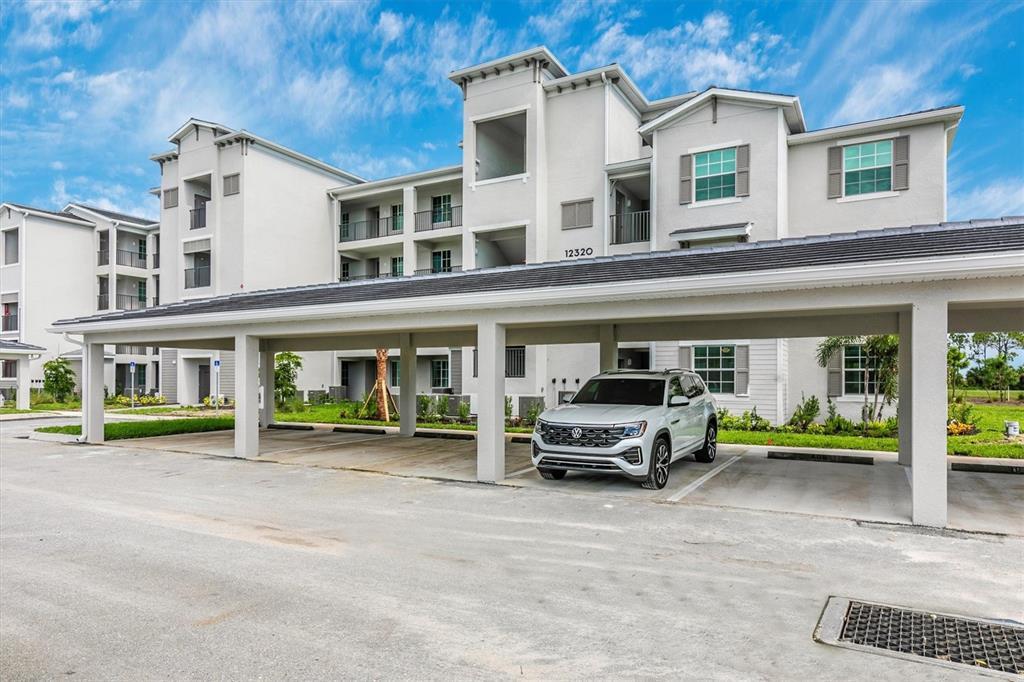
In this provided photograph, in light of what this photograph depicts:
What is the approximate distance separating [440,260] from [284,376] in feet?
31.9

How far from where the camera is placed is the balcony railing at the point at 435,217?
3111cm

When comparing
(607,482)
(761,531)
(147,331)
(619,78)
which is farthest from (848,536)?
(619,78)

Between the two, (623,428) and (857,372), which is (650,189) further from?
(623,428)

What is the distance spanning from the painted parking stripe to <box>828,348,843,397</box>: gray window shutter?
866cm

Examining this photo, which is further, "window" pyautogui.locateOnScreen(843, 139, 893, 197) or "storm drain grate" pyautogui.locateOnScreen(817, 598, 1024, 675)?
"window" pyautogui.locateOnScreen(843, 139, 893, 197)

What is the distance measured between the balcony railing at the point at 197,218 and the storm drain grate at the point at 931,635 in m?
35.1

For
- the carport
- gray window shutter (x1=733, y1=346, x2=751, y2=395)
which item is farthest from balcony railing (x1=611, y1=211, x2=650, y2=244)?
the carport

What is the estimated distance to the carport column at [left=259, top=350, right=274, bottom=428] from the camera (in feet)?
69.9

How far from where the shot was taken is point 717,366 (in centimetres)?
2152

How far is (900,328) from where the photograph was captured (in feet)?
38.5

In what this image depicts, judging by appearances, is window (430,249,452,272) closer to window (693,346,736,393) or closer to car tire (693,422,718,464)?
window (693,346,736,393)

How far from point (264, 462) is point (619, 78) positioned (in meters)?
19.2

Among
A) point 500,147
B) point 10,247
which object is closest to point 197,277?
point 10,247

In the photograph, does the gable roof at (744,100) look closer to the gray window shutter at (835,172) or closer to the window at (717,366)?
the gray window shutter at (835,172)
